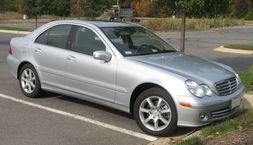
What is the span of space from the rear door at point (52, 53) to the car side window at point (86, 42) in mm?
191

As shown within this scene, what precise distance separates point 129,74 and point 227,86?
135 centimetres

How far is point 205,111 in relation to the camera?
6086 millimetres

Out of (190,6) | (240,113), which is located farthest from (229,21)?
(240,113)

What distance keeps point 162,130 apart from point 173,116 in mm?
255

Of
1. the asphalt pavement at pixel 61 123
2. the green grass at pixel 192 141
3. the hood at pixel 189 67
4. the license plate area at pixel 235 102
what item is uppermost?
the hood at pixel 189 67

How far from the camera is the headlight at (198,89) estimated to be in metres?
6.11

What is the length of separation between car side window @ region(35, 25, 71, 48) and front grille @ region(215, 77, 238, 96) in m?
2.68

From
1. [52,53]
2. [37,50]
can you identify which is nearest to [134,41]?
[52,53]

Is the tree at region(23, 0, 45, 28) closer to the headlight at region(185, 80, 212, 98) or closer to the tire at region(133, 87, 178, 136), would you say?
the tire at region(133, 87, 178, 136)

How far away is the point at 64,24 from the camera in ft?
26.0

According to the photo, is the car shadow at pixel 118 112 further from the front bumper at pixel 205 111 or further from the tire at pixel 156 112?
the front bumper at pixel 205 111

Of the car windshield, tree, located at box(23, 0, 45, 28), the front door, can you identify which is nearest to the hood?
the car windshield

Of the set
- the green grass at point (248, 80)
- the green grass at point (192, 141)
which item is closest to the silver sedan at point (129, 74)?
the green grass at point (192, 141)

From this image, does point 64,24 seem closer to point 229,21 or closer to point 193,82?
point 193,82
